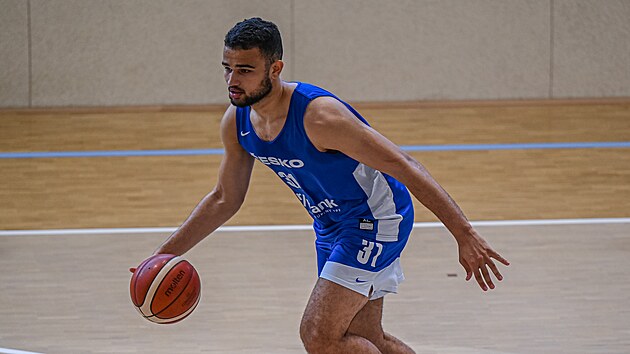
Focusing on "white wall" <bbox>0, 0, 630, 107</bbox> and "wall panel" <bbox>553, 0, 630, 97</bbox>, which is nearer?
"white wall" <bbox>0, 0, 630, 107</bbox>

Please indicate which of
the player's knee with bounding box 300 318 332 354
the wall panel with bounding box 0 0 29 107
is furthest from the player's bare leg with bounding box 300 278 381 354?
the wall panel with bounding box 0 0 29 107

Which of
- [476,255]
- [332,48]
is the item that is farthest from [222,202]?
[332,48]

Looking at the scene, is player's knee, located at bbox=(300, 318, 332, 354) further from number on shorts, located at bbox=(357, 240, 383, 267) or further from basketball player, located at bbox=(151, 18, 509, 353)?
number on shorts, located at bbox=(357, 240, 383, 267)

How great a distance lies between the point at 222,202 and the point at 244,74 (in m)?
0.59

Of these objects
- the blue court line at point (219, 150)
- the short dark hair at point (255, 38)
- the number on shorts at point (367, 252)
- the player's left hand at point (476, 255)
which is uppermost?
the short dark hair at point (255, 38)

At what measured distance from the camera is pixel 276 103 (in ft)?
10.8

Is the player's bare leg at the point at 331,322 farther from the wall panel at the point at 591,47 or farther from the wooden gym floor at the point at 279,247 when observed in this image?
the wall panel at the point at 591,47

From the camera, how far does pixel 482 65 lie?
12.4 metres

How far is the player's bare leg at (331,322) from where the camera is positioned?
3234mm

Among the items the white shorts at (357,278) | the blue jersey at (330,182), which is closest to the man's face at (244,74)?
the blue jersey at (330,182)

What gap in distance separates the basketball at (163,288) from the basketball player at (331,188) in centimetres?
11

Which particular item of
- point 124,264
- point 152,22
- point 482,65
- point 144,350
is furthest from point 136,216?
point 482,65

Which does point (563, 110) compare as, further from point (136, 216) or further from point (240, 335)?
point (240, 335)

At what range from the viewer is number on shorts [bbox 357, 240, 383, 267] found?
11.1ft
